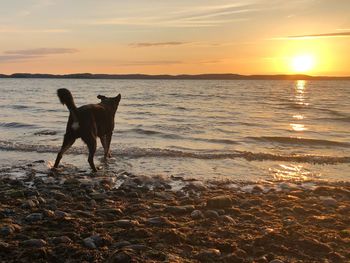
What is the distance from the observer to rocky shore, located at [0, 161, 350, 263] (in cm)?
510

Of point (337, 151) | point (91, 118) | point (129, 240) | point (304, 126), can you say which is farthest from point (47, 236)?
point (304, 126)

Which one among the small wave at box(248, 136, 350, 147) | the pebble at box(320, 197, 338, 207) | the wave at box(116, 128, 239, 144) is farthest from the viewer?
the wave at box(116, 128, 239, 144)

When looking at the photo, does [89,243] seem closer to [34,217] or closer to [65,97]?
[34,217]

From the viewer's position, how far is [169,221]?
20.5 ft

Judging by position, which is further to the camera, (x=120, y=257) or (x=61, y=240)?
(x=61, y=240)

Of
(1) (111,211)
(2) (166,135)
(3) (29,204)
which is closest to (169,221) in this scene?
(1) (111,211)

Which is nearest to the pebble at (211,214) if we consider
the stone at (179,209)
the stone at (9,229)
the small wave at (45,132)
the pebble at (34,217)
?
the stone at (179,209)

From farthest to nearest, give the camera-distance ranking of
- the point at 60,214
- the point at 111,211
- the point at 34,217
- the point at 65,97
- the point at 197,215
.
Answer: the point at 65,97 < the point at 111,211 < the point at 197,215 < the point at 60,214 < the point at 34,217

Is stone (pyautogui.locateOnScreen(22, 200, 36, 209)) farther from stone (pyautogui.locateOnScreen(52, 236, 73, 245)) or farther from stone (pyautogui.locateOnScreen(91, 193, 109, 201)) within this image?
stone (pyautogui.locateOnScreen(52, 236, 73, 245))

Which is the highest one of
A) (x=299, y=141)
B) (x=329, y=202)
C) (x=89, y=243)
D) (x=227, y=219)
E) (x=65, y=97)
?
(x=65, y=97)

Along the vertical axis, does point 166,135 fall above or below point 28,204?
below

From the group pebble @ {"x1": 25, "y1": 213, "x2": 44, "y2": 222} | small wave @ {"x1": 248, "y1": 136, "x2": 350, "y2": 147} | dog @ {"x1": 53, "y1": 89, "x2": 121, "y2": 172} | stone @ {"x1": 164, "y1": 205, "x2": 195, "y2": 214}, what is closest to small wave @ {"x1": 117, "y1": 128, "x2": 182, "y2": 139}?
small wave @ {"x1": 248, "y1": 136, "x2": 350, "y2": 147}

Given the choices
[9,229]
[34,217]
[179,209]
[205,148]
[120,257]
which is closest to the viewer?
[120,257]

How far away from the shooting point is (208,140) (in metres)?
16.2
